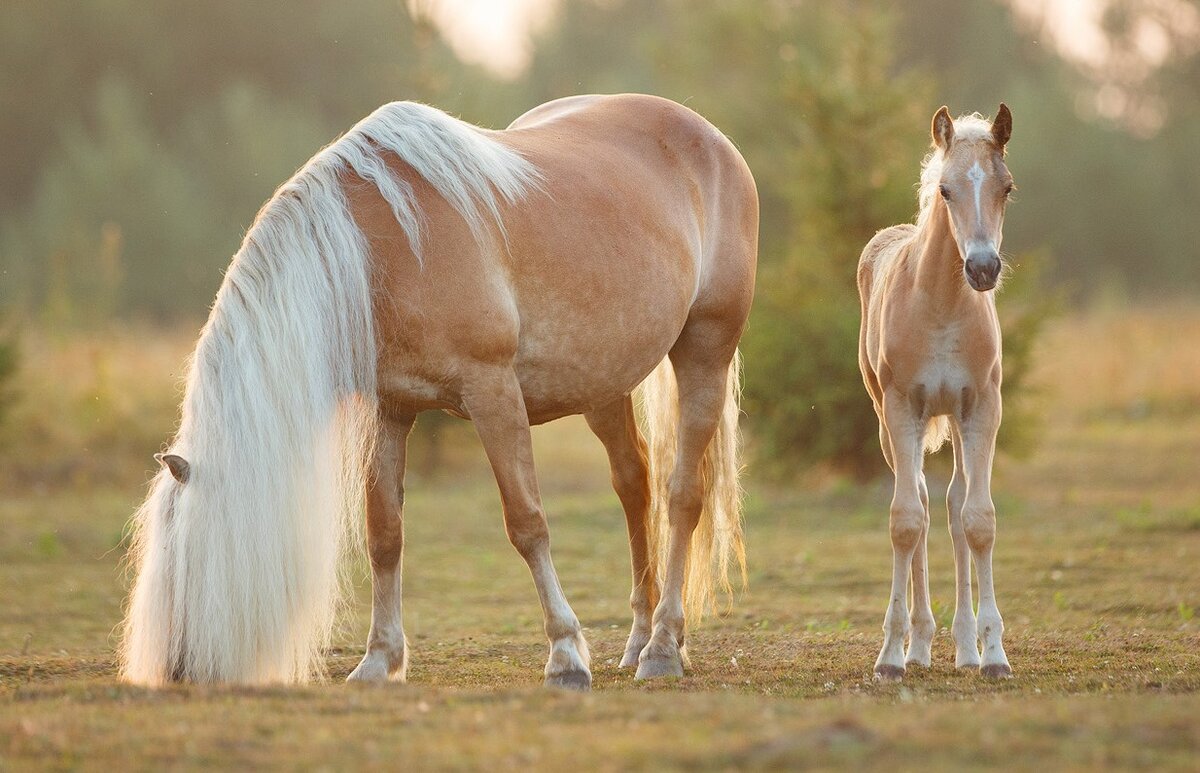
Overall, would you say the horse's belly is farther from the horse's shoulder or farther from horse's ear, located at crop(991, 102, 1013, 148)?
horse's ear, located at crop(991, 102, 1013, 148)

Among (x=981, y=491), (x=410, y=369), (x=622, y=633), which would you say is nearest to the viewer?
(x=410, y=369)

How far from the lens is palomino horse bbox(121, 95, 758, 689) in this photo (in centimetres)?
430

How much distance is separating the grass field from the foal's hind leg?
0.20 meters

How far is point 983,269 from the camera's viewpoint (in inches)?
194

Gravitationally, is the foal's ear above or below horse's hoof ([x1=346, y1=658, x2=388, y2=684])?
above

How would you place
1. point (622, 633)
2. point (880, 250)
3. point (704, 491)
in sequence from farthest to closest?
point (622, 633) < point (880, 250) < point (704, 491)

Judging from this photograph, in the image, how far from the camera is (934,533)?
10.5 m

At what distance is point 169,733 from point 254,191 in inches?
1180

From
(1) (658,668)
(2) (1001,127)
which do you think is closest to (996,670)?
(1) (658,668)

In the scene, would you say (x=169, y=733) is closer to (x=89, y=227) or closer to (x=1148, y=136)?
(x=89, y=227)

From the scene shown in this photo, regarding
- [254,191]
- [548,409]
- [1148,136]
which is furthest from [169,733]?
[1148,136]

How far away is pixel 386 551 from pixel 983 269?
2324mm

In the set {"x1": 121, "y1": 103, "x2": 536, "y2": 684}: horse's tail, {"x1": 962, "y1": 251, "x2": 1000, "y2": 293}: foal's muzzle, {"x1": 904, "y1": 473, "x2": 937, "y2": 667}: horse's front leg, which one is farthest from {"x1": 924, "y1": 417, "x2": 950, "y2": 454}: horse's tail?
{"x1": 121, "y1": 103, "x2": 536, "y2": 684}: horse's tail

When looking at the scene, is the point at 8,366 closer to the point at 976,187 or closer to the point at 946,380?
the point at 946,380
